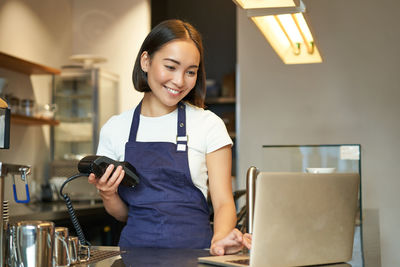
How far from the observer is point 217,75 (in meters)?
5.86

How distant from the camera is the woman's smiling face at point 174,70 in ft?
5.35

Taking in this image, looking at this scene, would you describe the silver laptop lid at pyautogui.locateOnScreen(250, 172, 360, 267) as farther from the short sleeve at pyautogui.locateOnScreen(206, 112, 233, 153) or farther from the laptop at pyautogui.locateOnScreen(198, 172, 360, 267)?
the short sleeve at pyautogui.locateOnScreen(206, 112, 233, 153)

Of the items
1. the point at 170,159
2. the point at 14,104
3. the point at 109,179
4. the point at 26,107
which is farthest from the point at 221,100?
the point at 109,179

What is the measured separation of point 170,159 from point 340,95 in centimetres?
256

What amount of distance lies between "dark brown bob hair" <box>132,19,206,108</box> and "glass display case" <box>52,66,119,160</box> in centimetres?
247

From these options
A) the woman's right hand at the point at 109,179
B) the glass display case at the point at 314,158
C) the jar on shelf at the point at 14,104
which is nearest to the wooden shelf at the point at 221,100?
the jar on shelf at the point at 14,104

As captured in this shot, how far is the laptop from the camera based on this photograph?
112 centimetres

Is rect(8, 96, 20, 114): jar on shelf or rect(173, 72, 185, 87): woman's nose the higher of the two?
rect(8, 96, 20, 114): jar on shelf

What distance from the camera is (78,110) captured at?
14.0 ft

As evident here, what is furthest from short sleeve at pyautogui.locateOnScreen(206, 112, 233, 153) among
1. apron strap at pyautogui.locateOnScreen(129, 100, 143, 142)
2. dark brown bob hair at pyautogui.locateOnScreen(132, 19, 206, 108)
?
apron strap at pyautogui.locateOnScreen(129, 100, 143, 142)

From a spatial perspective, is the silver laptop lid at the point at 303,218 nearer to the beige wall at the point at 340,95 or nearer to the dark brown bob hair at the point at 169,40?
the dark brown bob hair at the point at 169,40

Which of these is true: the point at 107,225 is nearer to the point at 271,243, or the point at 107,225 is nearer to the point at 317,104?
the point at 317,104

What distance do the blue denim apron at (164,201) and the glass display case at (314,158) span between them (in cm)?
90

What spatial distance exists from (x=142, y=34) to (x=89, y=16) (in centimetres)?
50
